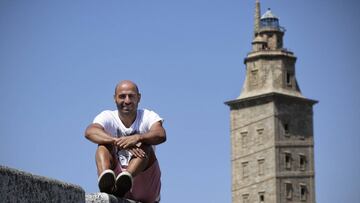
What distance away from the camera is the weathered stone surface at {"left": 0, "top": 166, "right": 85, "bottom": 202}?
3602 millimetres

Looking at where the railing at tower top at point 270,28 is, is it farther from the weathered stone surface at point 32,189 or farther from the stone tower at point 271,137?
the weathered stone surface at point 32,189

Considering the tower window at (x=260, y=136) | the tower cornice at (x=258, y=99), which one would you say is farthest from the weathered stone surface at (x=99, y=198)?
the tower window at (x=260, y=136)

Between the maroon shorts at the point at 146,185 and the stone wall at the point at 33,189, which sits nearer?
the stone wall at the point at 33,189

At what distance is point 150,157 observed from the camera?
5.75 m

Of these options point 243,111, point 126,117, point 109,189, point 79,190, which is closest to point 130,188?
point 109,189

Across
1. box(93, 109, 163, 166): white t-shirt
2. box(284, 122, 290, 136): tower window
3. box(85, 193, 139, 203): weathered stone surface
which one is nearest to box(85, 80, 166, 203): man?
box(93, 109, 163, 166): white t-shirt

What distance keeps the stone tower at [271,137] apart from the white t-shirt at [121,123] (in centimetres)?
7083

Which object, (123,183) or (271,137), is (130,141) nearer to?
(123,183)

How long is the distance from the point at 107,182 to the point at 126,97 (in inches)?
22.1

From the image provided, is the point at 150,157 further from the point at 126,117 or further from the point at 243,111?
the point at 243,111

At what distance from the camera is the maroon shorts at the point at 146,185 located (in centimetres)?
573

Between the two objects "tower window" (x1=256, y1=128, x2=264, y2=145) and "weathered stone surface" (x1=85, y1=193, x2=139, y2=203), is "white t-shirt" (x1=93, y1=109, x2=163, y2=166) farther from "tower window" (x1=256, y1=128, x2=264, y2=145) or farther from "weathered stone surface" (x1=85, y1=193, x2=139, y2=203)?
"tower window" (x1=256, y1=128, x2=264, y2=145)

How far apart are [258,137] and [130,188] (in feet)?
241

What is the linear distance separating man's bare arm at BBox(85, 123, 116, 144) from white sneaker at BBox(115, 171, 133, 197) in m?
0.27
